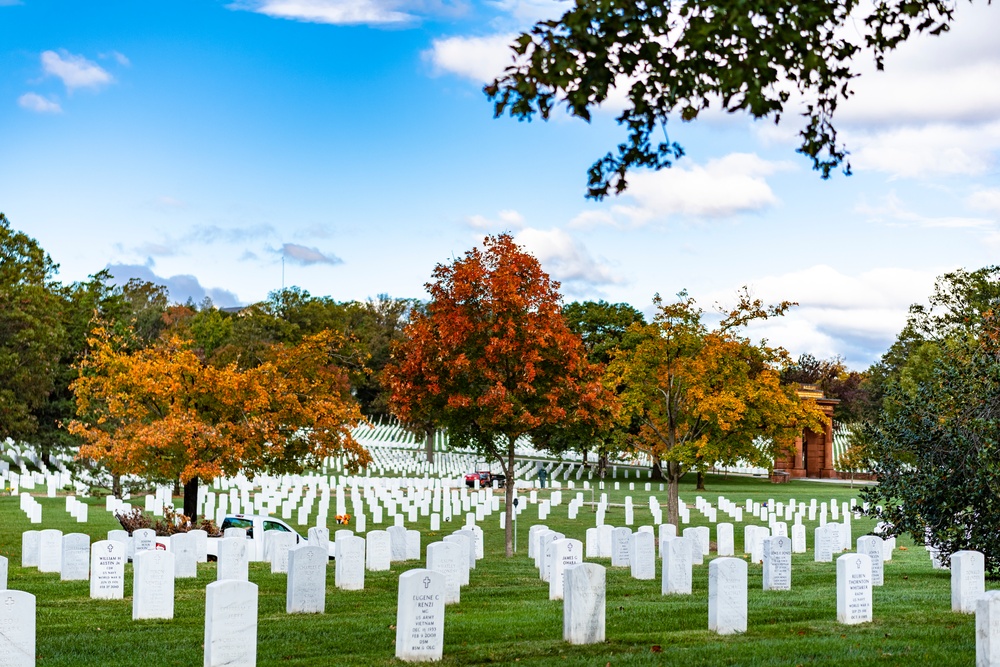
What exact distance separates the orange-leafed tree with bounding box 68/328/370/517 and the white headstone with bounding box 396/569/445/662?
633 inches

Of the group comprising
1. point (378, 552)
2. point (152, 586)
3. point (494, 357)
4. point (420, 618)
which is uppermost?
point (494, 357)

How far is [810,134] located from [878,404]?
68089 millimetres

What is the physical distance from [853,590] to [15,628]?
377 inches

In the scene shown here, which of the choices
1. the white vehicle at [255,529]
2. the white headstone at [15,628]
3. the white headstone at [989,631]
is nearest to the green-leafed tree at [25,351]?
the white vehicle at [255,529]

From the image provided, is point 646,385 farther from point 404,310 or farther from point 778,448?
point 404,310

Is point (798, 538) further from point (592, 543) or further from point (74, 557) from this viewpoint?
point (74, 557)

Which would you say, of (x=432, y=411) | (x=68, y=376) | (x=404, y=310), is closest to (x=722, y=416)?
(x=432, y=411)

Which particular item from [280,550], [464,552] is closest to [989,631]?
[464,552]

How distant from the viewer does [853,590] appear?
13914mm

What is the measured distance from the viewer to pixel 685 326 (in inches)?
1216

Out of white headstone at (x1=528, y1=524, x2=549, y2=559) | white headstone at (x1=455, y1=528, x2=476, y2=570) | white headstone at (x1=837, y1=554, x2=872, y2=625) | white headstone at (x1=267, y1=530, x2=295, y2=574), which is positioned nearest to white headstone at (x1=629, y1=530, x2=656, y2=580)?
white headstone at (x1=528, y1=524, x2=549, y2=559)

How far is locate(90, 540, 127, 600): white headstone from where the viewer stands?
16.3 meters

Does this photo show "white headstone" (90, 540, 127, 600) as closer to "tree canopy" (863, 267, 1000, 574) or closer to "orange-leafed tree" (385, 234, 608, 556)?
"orange-leafed tree" (385, 234, 608, 556)

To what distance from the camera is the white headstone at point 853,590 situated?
13812 mm
